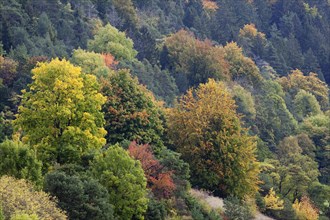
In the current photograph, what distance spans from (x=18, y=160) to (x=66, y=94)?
9.18 m

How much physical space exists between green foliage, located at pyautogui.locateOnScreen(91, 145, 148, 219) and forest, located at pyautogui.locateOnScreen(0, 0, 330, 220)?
8 cm

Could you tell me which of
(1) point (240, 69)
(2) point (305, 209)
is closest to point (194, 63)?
(1) point (240, 69)

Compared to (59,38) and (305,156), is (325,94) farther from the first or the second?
(59,38)

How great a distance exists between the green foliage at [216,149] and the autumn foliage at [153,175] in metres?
9.34

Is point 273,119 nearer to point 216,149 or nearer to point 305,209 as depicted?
point 305,209

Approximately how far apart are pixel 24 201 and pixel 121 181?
9758 millimetres

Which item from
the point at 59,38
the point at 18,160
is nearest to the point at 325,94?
the point at 59,38

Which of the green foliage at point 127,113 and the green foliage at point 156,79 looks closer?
the green foliage at point 127,113

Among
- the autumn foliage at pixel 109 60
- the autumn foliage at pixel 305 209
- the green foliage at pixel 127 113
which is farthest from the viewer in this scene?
the autumn foliage at pixel 109 60

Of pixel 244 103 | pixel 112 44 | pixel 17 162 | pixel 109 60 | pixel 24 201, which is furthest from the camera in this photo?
pixel 244 103

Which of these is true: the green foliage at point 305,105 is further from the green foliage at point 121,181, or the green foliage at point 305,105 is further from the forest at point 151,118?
the green foliage at point 121,181

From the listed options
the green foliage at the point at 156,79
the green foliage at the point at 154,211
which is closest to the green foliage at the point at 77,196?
the green foliage at the point at 154,211

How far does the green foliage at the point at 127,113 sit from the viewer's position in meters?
55.4

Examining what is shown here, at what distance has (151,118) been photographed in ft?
189
